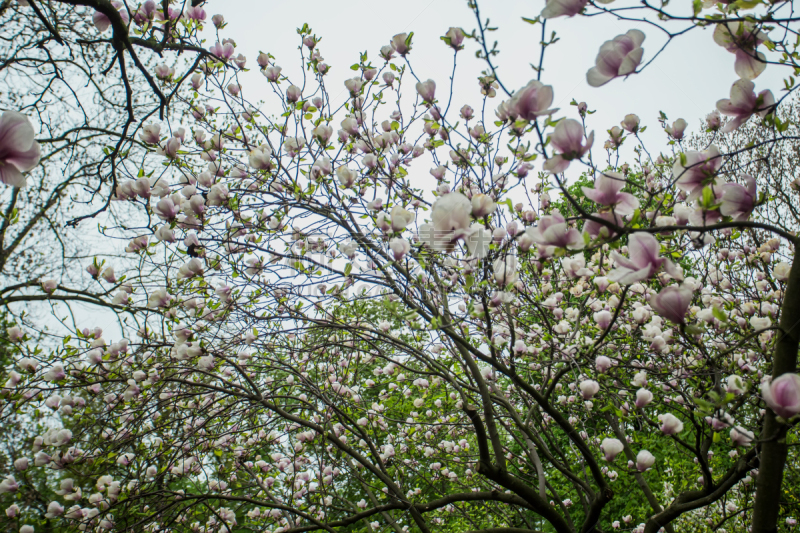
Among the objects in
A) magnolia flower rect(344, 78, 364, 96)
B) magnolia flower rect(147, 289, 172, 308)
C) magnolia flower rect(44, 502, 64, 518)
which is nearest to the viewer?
magnolia flower rect(147, 289, 172, 308)

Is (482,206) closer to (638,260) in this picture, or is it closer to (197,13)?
(638,260)

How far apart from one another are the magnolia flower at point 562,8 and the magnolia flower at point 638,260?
60 cm

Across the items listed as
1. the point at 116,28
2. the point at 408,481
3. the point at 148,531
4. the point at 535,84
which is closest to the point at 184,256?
the point at 116,28

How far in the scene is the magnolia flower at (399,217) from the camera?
156 cm

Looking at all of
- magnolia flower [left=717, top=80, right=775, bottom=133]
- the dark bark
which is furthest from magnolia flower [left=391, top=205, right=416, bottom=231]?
the dark bark

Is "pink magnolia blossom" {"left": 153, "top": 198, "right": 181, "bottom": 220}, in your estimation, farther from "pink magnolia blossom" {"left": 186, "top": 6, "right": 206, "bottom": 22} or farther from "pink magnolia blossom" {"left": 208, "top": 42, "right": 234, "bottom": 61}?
"pink magnolia blossom" {"left": 186, "top": 6, "right": 206, "bottom": 22}

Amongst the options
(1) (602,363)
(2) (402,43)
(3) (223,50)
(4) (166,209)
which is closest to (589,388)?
(1) (602,363)

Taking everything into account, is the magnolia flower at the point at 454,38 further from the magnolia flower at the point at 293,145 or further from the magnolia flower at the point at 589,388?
the magnolia flower at the point at 589,388

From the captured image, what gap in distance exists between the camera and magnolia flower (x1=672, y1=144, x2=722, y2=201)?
3.57 feet

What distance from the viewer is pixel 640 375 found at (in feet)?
7.29

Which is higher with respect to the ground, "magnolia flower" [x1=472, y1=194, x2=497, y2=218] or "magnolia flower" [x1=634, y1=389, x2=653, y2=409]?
"magnolia flower" [x1=634, y1=389, x2=653, y2=409]

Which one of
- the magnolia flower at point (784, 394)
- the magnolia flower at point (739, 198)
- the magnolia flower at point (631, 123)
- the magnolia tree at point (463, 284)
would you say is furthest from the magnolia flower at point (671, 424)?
the magnolia flower at point (631, 123)

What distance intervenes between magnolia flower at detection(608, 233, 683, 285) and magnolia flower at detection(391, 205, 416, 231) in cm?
74

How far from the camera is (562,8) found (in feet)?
3.68
